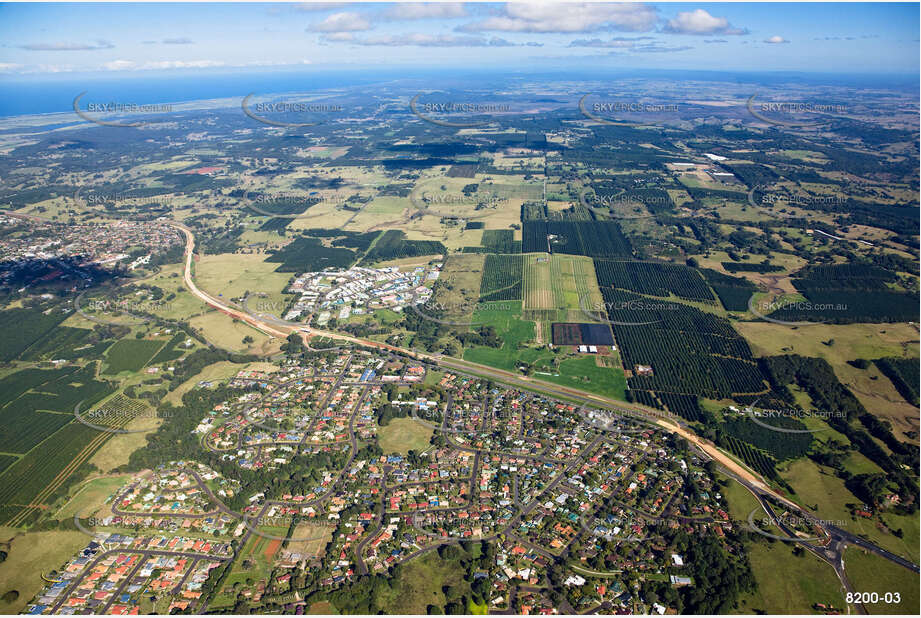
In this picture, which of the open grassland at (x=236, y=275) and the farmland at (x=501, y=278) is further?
the open grassland at (x=236, y=275)

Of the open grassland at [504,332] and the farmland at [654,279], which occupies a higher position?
the farmland at [654,279]

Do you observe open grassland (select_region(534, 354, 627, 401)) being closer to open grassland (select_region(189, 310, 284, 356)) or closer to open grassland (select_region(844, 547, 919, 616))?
open grassland (select_region(844, 547, 919, 616))

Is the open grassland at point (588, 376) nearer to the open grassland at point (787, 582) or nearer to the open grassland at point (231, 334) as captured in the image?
the open grassland at point (787, 582)

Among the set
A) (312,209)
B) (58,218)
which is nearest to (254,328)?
(312,209)

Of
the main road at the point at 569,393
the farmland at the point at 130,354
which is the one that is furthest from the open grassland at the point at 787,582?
the farmland at the point at 130,354

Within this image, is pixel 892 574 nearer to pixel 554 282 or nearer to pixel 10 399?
pixel 554 282

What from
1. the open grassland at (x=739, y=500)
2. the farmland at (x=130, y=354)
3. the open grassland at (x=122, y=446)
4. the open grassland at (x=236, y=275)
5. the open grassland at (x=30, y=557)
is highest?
the open grassland at (x=236, y=275)

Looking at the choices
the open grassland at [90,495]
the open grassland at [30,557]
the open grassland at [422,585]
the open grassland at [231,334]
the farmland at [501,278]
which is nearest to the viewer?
the open grassland at [422,585]
